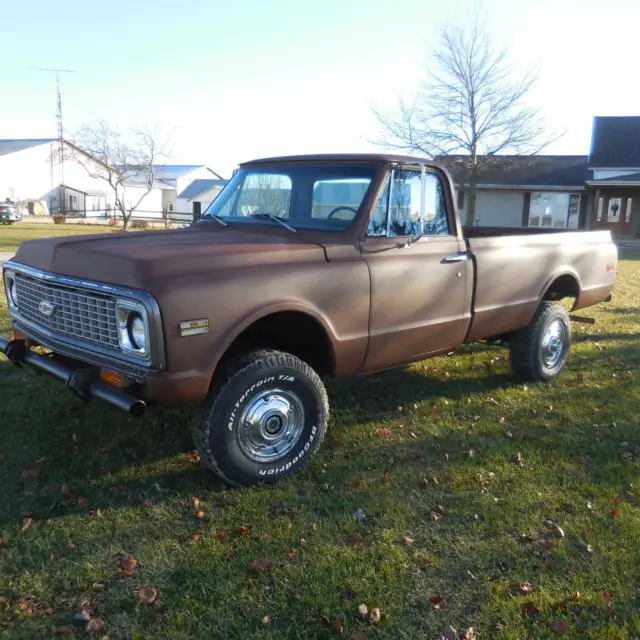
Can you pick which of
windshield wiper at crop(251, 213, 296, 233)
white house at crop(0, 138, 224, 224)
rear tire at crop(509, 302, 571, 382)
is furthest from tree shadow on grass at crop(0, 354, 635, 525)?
white house at crop(0, 138, 224, 224)

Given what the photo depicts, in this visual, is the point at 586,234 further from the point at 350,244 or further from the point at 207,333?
the point at 207,333

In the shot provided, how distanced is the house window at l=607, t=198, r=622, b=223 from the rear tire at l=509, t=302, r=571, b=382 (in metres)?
26.9

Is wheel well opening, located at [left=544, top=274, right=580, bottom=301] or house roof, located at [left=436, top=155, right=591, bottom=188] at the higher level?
house roof, located at [left=436, top=155, right=591, bottom=188]

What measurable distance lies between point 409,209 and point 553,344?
2.49 meters

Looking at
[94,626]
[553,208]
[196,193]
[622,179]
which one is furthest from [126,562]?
[196,193]

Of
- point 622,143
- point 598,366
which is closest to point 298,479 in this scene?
point 598,366

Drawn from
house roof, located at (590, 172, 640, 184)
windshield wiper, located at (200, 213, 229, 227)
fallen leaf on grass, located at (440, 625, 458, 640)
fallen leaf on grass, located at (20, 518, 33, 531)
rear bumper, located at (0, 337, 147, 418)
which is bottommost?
fallen leaf on grass, located at (440, 625, 458, 640)

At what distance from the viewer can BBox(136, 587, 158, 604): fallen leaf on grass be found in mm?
2846

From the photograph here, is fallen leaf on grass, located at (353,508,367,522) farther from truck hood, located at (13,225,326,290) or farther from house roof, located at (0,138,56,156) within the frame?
house roof, located at (0,138,56,156)

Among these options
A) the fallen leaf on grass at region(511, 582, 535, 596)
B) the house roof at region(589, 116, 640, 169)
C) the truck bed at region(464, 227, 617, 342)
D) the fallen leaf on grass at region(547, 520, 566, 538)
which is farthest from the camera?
the house roof at region(589, 116, 640, 169)

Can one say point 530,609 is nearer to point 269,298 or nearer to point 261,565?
point 261,565

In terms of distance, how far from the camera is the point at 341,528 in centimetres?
349

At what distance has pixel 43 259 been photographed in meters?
4.07

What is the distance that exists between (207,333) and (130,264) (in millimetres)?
540
